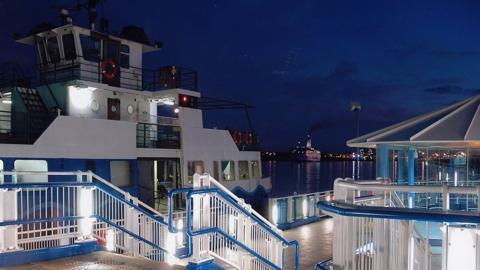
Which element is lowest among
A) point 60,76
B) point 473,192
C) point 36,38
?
point 473,192

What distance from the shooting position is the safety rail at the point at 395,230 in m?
3.77

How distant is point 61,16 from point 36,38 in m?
1.58

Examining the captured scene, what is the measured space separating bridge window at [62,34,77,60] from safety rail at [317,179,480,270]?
16.4m

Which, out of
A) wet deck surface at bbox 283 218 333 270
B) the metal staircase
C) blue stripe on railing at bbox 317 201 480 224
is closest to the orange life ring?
the metal staircase

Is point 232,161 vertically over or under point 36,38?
under

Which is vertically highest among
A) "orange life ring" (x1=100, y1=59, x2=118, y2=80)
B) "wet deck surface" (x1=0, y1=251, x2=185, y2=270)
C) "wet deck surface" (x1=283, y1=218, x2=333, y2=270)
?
"orange life ring" (x1=100, y1=59, x2=118, y2=80)

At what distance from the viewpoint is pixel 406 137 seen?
12453 mm

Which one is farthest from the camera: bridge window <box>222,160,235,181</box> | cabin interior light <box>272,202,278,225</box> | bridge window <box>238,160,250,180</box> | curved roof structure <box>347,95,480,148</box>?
bridge window <box>238,160,250,180</box>

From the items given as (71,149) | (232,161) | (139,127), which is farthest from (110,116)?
(232,161)

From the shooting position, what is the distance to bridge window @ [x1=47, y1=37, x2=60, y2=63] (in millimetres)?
19062

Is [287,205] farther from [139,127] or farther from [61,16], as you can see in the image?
[61,16]

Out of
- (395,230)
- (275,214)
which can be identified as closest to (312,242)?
(275,214)

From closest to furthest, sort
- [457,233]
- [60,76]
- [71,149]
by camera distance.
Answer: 1. [457,233]
2. [71,149]
3. [60,76]

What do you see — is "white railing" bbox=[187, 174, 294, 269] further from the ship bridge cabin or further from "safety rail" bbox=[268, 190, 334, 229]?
the ship bridge cabin
